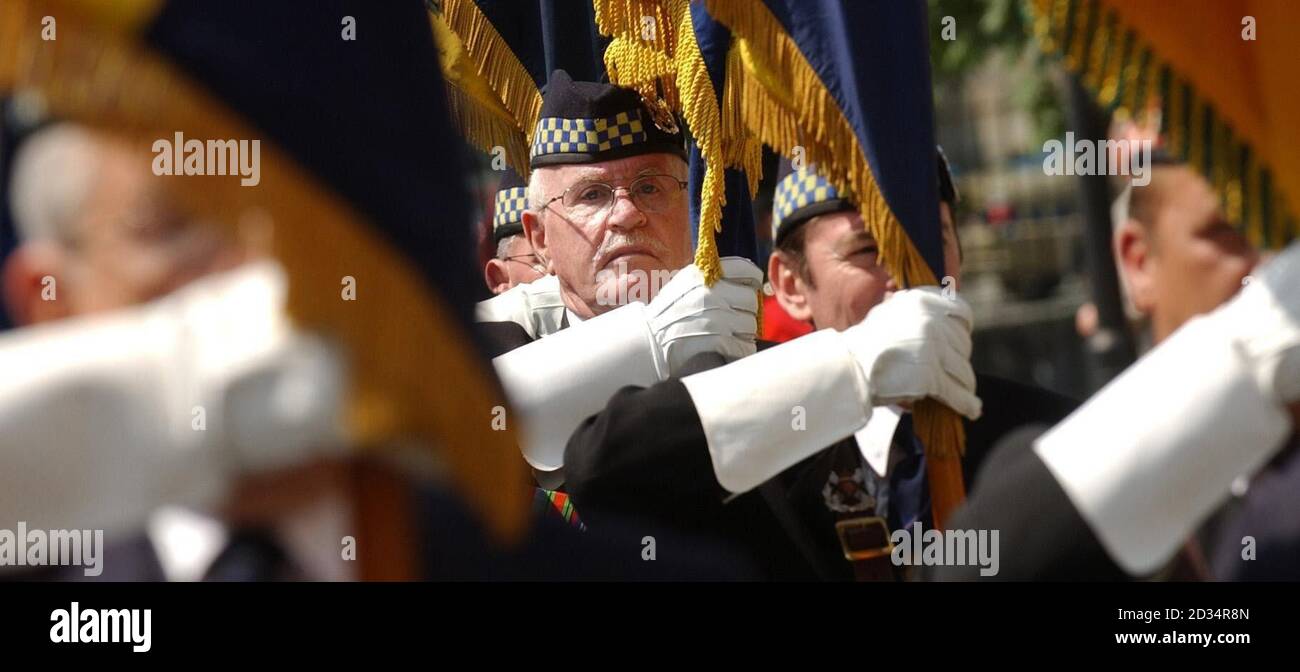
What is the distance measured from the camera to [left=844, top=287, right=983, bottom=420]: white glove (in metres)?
2.49

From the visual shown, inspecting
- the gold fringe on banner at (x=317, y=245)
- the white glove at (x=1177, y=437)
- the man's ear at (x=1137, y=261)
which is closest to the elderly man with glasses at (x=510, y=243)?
the man's ear at (x=1137, y=261)

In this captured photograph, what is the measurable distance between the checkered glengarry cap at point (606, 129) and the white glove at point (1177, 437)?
5.92ft

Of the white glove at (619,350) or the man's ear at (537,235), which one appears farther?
the man's ear at (537,235)

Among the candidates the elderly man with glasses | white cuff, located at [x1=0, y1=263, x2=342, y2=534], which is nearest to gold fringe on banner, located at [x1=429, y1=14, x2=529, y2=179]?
the elderly man with glasses

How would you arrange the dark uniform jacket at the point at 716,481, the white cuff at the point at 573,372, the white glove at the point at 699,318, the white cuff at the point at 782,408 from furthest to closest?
the white glove at the point at 699,318 → the white cuff at the point at 573,372 → the dark uniform jacket at the point at 716,481 → the white cuff at the point at 782,408

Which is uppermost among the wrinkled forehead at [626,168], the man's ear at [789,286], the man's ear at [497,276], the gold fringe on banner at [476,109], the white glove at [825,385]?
the gold fringe on banner at [476,109]

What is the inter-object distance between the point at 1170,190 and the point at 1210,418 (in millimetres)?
552

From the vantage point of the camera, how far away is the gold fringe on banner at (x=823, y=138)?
2.64m

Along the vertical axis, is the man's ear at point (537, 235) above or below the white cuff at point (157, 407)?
above

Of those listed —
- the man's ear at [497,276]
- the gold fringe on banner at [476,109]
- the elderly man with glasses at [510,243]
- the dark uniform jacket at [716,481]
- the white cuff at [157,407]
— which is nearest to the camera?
the white cuff at [157,407]

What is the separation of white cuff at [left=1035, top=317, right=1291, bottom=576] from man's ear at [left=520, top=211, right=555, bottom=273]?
6.47 feet

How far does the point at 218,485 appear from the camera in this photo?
131 cm

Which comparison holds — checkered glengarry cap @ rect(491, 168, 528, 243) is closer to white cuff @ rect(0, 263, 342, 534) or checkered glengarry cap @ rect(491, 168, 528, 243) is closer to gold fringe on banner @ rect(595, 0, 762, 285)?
gold fringe on banner @ rect(595, 0, 762, 285)

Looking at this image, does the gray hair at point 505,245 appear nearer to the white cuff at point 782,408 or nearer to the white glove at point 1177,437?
the white cuff at point 782,408
